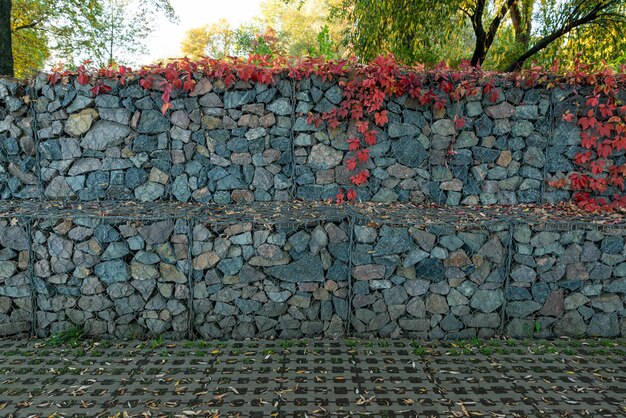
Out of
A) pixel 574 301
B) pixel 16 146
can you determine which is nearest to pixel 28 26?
pixel 16 146

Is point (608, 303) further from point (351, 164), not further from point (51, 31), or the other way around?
point (51, 31)

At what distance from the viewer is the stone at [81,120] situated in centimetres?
427

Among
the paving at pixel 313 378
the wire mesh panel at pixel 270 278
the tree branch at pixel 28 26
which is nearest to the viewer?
the paving at pixel 313 378

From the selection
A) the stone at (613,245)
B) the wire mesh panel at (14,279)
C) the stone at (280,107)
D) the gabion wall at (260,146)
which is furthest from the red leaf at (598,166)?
the wire mesh panel at (14,279)

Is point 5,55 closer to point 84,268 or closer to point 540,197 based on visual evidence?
point 84,268

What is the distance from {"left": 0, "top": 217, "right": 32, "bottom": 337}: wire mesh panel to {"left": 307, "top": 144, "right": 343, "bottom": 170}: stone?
2.52 metres

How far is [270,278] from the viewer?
3.47 meters

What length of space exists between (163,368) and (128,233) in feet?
3.55

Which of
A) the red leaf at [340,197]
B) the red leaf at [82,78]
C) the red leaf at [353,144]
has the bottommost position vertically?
the red leaf at [340,197]

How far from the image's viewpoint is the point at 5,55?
16.7 ft

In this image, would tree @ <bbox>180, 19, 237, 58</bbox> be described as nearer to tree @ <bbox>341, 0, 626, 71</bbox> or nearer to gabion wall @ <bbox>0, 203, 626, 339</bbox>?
tree @ <bbox>341, 0, 626, 71</bbox>

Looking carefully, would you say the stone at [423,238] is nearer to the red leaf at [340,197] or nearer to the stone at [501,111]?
the red leaf at [340,197]

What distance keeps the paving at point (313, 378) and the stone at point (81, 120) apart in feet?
6.58

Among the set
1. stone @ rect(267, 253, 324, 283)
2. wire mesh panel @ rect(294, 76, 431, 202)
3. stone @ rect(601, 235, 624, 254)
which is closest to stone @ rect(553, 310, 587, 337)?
stone @ rect(601, 235, 624, 254)
